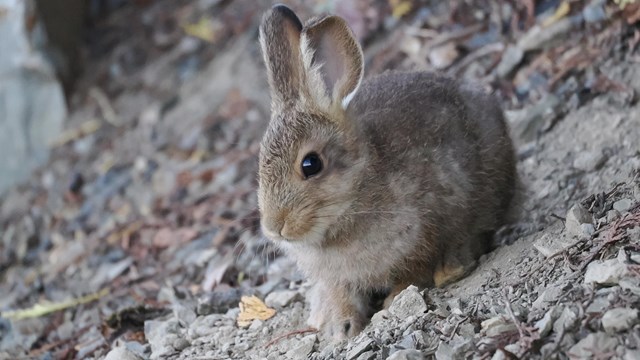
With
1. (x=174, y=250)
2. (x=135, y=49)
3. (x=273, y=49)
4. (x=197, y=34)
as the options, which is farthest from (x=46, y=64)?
(x=273, y=49)

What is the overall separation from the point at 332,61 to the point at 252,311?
1.70 m

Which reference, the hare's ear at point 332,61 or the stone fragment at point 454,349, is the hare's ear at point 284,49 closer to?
the hare's ear at point 332,61

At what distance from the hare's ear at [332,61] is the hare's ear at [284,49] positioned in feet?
0.41

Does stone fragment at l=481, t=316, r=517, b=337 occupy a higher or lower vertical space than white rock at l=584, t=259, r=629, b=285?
lower

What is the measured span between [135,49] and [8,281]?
12.8 ft

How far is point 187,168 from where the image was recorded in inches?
363

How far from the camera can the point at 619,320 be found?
376cm

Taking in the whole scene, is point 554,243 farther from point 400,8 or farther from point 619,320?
point 400,8

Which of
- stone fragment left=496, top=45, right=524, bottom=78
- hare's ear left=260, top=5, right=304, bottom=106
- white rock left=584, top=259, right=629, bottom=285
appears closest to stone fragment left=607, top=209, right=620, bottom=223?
white rock left=584, top=259, right=629, bottom=285

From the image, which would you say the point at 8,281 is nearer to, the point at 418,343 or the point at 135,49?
the point at 135,49

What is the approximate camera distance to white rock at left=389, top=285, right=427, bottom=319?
481 centimetres

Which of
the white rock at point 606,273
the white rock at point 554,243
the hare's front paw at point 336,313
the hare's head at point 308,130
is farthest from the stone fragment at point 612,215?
the hare's front paw at point 336,313

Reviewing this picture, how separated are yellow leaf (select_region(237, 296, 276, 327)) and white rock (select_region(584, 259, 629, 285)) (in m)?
2.23

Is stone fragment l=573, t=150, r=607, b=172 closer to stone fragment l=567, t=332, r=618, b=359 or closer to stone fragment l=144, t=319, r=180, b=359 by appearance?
stone fragment l=567, t=332, r=618, b=359
